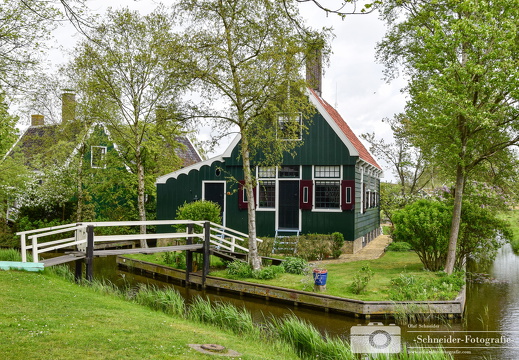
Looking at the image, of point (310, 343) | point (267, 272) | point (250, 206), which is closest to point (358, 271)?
point (267, 272)

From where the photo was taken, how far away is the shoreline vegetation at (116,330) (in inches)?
223

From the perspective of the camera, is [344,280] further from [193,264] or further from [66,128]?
[66,128]

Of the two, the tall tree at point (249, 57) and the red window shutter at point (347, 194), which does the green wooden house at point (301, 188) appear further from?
the tall tree at point (249, 57)

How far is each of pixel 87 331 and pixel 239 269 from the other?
26.4 feet

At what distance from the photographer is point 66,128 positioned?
2016 centimetres

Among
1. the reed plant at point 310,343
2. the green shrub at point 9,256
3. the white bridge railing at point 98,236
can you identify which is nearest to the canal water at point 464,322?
the reed plant at point 310,343

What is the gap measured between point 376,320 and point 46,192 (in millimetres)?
17797

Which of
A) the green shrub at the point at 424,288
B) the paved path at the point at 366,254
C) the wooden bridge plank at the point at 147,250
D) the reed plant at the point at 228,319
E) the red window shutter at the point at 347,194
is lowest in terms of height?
the paved path at the point at 366,254

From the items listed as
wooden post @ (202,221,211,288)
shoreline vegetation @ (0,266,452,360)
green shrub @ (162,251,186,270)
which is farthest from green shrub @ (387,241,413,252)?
shoreline vegetation @ (0,266,452,360)

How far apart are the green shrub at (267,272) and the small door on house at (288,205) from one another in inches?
229

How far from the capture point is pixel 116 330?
6609mm

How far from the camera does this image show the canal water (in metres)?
8.59

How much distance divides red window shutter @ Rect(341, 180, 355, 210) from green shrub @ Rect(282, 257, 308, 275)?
16.2ft

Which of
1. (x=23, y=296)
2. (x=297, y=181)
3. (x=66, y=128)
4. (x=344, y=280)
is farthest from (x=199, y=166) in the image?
(x=23, y=296)
